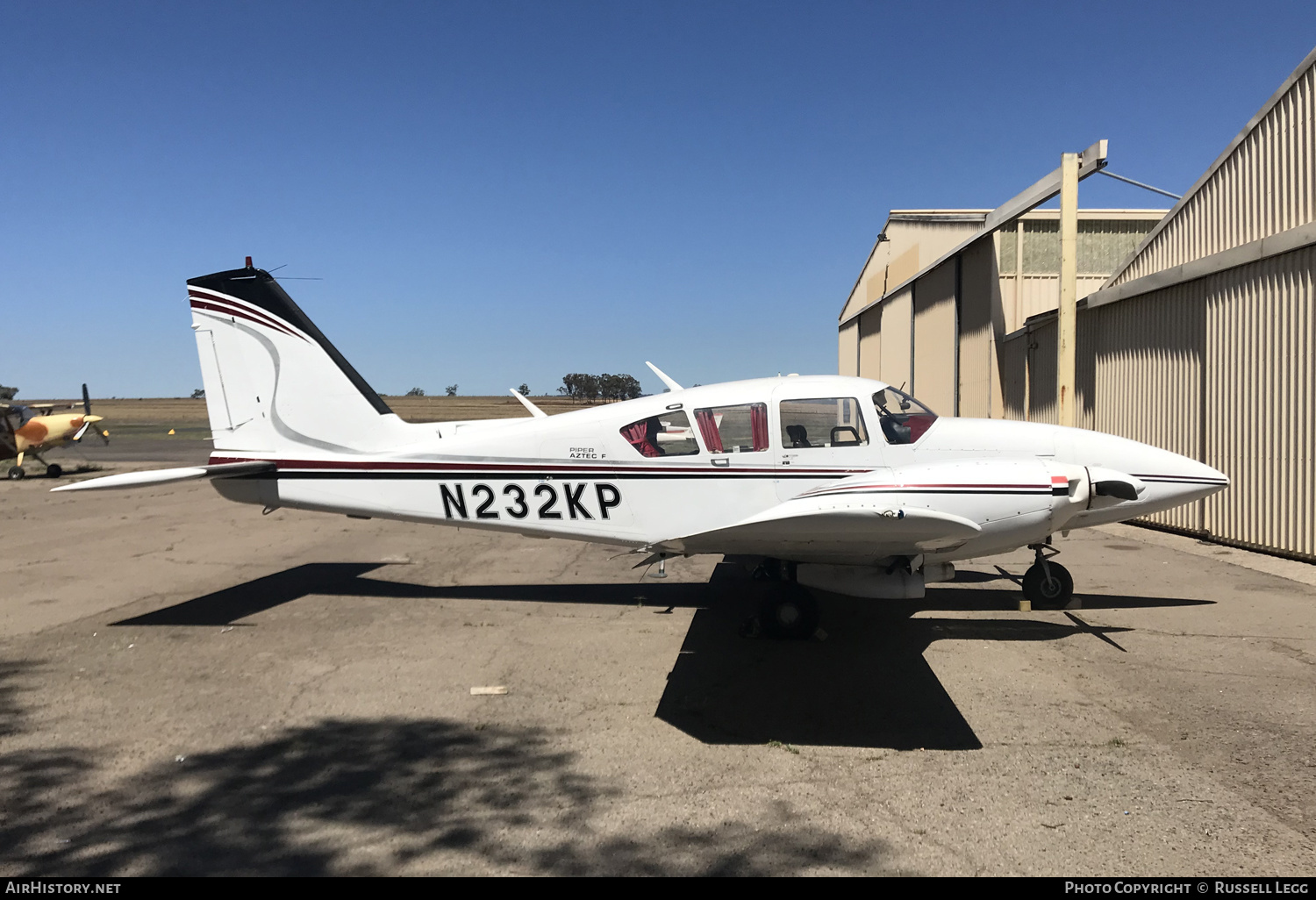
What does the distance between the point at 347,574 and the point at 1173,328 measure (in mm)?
11938

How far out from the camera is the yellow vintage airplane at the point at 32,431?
21719mm

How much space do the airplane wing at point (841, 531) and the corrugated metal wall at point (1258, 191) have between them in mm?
7130

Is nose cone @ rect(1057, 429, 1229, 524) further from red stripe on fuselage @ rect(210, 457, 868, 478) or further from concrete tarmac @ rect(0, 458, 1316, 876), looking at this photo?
red stripe on fuselage @ rect(210, 457, 868, 478)

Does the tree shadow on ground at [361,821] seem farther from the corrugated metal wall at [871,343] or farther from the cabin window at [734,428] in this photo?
the corrugated metal wall at [871,343]

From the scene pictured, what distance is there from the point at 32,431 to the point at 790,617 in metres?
26.1

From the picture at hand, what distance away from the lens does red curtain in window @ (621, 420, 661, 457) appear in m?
6.49

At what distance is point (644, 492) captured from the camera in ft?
21.3

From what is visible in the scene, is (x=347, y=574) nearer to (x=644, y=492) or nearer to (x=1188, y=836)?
(x=644, y=492)

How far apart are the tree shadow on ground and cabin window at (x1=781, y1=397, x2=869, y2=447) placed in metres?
3.24

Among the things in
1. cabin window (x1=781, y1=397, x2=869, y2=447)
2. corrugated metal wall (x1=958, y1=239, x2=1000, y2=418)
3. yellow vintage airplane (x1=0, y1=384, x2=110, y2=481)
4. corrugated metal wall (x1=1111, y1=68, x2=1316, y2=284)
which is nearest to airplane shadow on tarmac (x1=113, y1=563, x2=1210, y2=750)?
cabin window (x1=781, y1=397, x2=869, y2=447)

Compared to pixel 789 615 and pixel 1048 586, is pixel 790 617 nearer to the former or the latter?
pixel 789 615

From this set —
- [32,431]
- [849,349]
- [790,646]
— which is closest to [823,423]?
[790,646]

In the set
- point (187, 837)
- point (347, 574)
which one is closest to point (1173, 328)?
point (347, 574)

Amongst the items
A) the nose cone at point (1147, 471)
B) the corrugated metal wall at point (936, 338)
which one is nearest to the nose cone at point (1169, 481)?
the nose cone at point (1147, 471)
